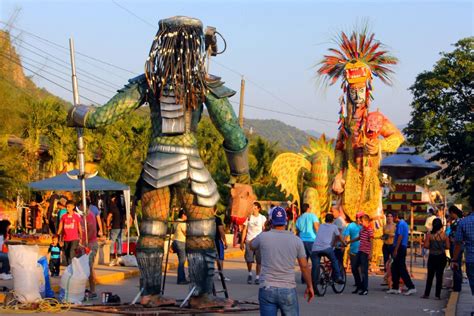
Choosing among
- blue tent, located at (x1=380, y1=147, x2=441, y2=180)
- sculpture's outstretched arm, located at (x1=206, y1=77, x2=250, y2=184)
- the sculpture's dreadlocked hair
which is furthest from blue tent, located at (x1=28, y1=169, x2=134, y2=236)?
the sculpture's dreadlocked hair

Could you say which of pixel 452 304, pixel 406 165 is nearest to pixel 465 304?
pixel 452 304

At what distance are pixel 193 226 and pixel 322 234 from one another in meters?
6.13

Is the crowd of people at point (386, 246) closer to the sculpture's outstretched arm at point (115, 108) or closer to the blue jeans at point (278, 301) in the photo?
the sculpture's outstretched arm at point (115, 108)

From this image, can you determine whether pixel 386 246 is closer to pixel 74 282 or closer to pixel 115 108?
pixel 74 282

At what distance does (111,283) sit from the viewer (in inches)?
717

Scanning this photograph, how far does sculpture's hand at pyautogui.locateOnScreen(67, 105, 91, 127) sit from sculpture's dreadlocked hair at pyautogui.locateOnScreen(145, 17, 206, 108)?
88cm

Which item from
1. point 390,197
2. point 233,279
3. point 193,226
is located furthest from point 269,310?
point 390,197

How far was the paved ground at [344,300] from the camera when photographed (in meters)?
14.2

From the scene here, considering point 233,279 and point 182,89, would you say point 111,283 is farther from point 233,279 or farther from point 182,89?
point 182,89

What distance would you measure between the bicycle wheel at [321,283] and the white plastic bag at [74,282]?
456 cm

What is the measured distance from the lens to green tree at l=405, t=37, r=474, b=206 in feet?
158

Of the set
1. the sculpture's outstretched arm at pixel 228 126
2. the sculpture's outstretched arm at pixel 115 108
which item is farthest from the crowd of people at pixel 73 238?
the sculpture's outstretched arm at pixel 228 126

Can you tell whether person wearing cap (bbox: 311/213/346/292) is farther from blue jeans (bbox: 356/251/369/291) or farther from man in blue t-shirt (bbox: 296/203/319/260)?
man in blue t-shirt (bbox: 296/203/319/260)

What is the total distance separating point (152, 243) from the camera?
11172 millimetres
